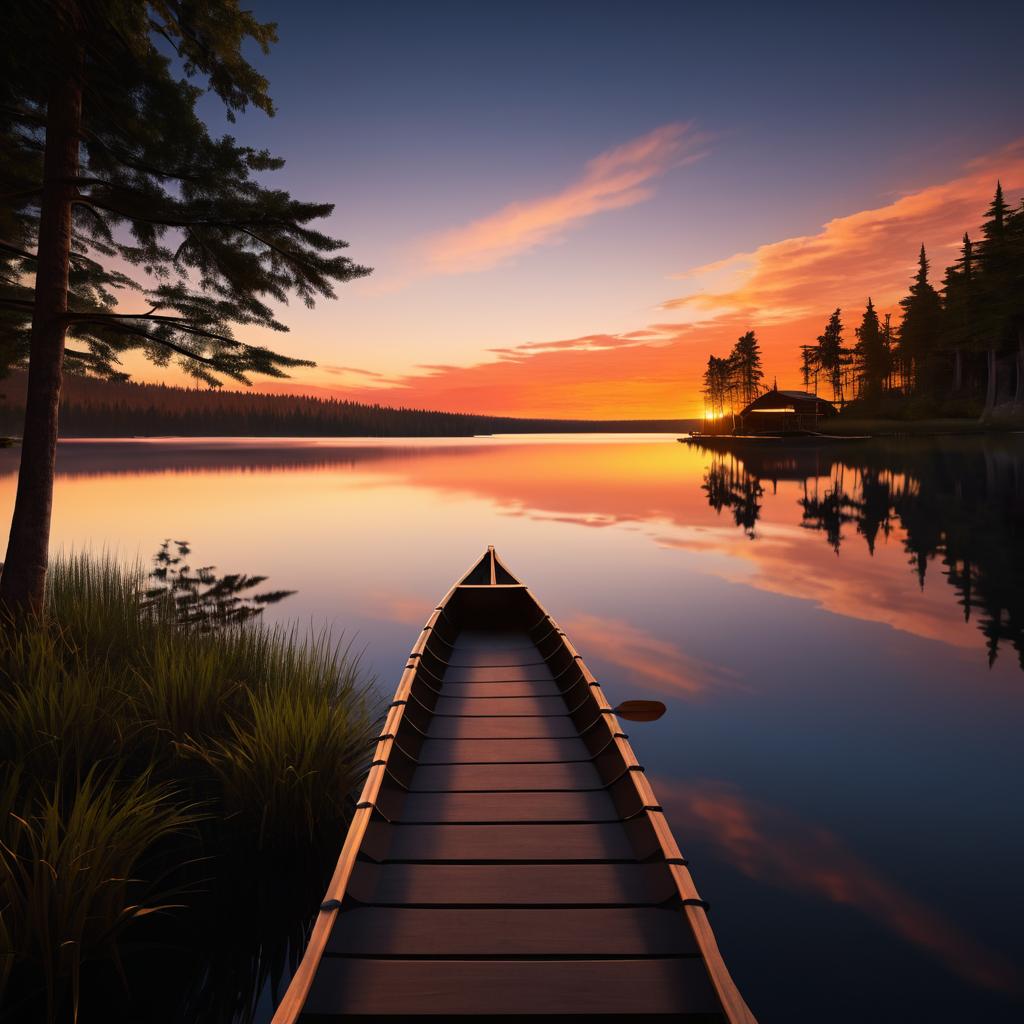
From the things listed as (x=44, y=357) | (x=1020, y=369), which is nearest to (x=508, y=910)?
(x=44, y=357)

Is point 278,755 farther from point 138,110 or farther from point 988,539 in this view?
point 988,539

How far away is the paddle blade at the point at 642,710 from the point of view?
25.0 feet

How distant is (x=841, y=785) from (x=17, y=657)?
10.2 m

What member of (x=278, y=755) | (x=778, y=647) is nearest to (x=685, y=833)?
(x=278, y=755)

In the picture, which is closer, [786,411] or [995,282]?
[995,282]

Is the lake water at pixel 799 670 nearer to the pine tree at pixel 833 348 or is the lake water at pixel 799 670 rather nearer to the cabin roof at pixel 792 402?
the cabin roof at pixel 792 402

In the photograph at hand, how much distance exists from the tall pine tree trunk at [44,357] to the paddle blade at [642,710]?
8140mm

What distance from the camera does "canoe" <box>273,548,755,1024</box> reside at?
10.7ft

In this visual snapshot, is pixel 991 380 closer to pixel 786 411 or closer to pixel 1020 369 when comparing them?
pixel 1020 369

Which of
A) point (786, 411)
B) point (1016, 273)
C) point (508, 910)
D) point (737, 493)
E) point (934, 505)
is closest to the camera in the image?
point (508, 910)

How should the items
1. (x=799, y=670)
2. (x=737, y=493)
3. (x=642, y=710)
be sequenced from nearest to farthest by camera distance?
(x=642, y=710) < (x=799, y=670) < (x=737, y=493)

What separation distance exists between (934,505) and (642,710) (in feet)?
107

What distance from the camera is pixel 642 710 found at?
305 inches

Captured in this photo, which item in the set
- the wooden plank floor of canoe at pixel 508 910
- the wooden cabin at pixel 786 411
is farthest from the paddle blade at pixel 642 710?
the wooden cabin at pixel 786 411
